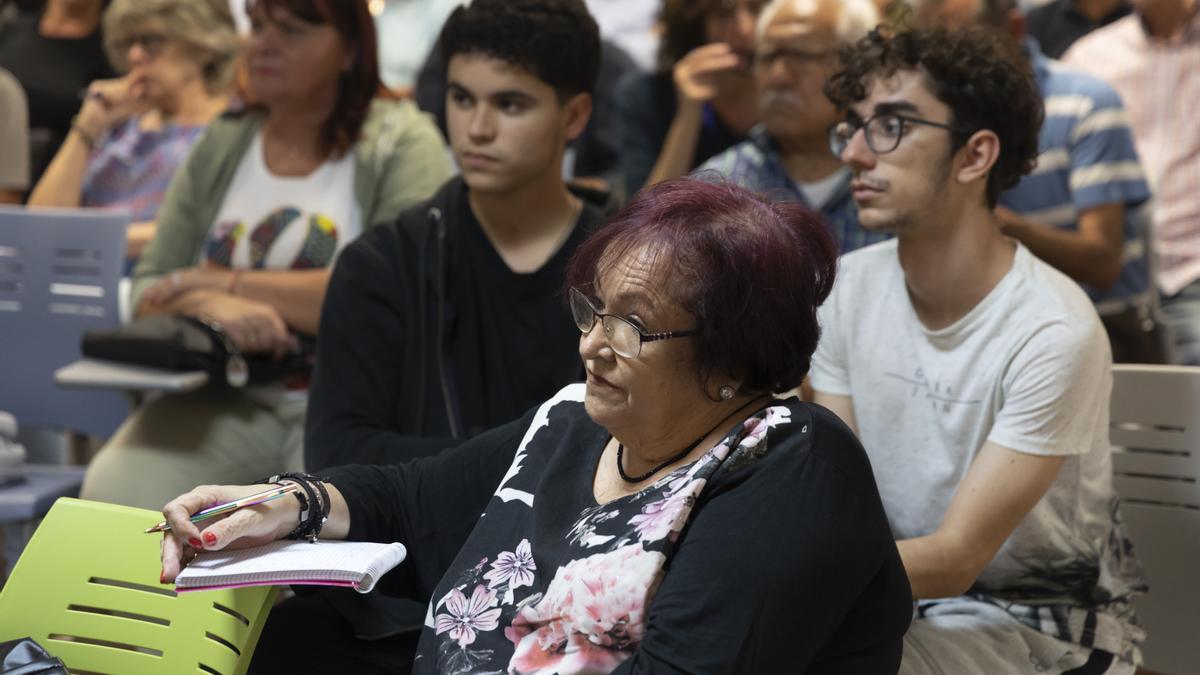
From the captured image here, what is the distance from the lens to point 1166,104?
3.75 metres

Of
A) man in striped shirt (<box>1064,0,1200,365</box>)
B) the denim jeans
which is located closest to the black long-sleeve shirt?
the denim jeans

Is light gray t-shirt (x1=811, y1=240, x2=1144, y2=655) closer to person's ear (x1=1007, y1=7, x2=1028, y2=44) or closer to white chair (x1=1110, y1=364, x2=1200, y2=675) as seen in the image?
white chair (x1=1110, y1=364, x2=1200, y2=675)

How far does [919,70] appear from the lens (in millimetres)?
2119

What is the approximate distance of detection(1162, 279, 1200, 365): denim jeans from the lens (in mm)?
3271

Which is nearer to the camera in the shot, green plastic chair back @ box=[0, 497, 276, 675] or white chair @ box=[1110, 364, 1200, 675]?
green plastic chair back @ box=[0, 497, 276, 675]

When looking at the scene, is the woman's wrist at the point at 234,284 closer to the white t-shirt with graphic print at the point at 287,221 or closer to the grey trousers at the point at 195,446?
the white t-shirt with graphic print at the point at 287,221

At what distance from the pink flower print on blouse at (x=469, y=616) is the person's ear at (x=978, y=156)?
1.01 m

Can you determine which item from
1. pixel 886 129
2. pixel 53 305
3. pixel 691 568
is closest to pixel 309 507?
pixel 691 568

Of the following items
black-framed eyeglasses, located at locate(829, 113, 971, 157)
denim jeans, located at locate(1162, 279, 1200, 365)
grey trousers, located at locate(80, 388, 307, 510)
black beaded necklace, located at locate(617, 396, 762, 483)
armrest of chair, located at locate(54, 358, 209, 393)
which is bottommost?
grey trousers, located at locate(80, 388, 307, 510)

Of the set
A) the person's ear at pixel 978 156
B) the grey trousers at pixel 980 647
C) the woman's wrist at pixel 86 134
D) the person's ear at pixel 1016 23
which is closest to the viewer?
the grey trousers at pixel 980 647

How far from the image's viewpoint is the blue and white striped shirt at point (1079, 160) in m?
3.15

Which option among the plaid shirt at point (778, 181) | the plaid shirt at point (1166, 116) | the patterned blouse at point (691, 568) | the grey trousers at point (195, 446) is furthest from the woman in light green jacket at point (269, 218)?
the plaid shirt at point (1166, 116)

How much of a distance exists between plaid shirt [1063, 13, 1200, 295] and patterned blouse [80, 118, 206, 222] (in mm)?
2620

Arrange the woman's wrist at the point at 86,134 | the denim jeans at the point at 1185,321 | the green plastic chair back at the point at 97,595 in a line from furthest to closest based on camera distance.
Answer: the woman's wrist at the point at 86,134 → the denim jeans at the point at 1185,321 → the green plastic chair back at the point at 97,595
